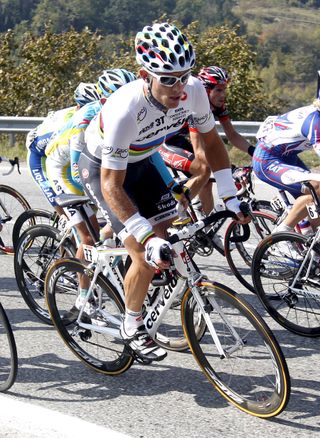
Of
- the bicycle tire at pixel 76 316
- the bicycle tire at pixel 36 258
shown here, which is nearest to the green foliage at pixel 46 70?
the bicycle tire at pixel 36 258

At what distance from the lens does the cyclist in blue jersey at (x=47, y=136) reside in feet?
22.6

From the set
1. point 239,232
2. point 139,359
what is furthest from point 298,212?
point 139,359

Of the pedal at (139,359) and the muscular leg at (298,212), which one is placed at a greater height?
the pedal at (139,359)

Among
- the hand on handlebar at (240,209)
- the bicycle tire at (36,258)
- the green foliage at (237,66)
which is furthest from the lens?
the green foliage at (237,66)

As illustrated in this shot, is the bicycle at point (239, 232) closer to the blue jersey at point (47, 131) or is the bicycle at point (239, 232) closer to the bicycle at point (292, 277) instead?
the bicycle at point (292, 277)

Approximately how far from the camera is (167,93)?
→ 4.60 m

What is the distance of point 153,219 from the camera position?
17.1ft

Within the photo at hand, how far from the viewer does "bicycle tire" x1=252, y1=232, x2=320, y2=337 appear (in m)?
5.99

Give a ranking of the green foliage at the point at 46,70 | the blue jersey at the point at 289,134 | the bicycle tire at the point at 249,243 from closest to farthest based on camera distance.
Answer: the blue jersey at the point at 289,134
the bicycle tire at the point at 249,243
the green foliage at the point at 46,70

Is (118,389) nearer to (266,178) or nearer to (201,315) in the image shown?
(201,315)

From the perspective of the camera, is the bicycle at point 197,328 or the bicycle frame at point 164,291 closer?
the bicycle at point 197,328

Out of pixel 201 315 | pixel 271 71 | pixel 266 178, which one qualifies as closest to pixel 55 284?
pixel 201 315

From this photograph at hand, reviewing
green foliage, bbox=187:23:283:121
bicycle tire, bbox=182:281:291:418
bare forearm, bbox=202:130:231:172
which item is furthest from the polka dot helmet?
green foliage, bbox=187:23:283:121

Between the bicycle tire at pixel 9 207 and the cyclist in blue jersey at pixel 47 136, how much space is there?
1327 millimetres
